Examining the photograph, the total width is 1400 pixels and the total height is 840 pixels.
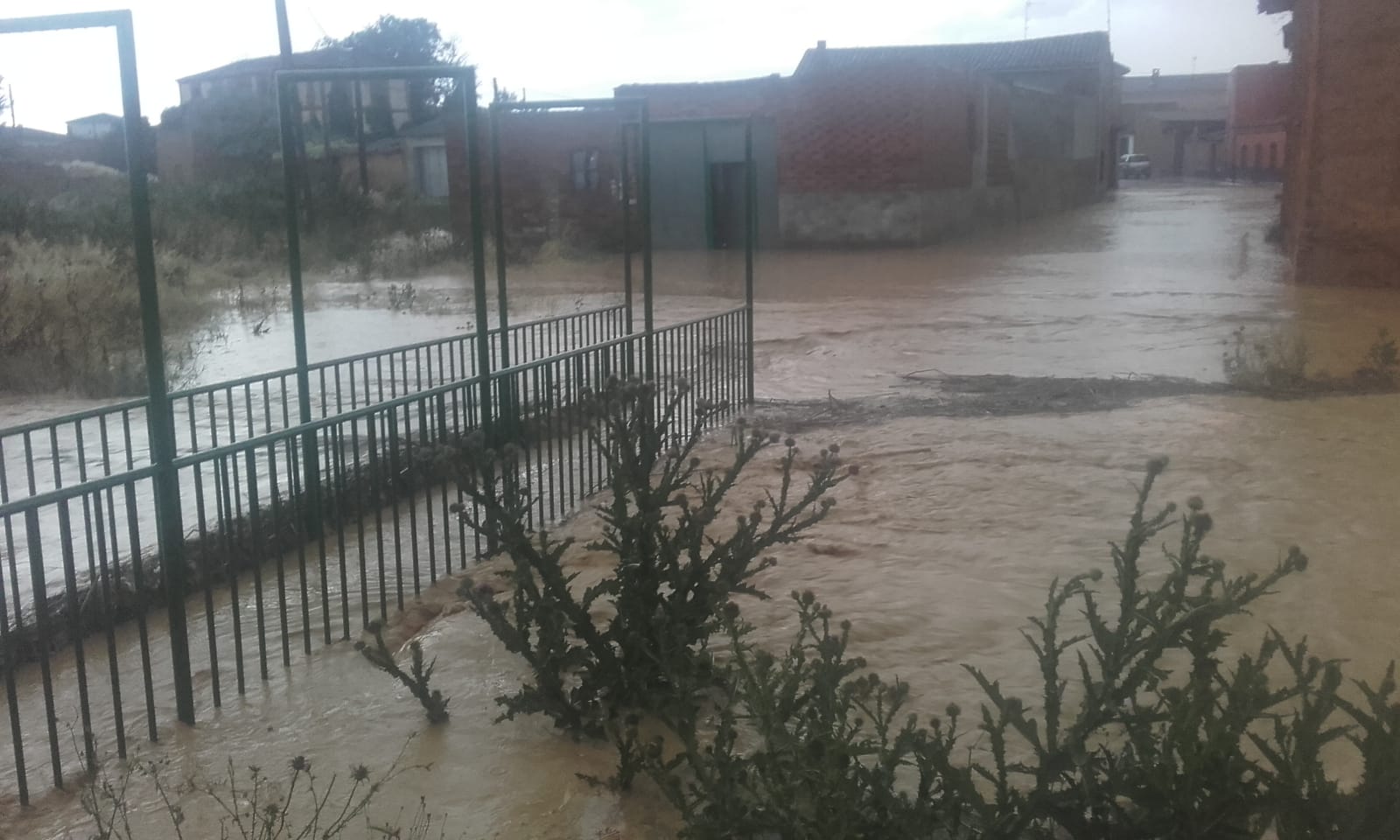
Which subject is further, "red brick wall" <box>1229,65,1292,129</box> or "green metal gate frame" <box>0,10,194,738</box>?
"red brick wall" <box>1229,65,1292,129</box>

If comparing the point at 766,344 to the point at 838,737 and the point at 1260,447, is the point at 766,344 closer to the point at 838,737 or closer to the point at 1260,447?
the point at 1260,447

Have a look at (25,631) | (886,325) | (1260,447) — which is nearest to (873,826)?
(25,631)

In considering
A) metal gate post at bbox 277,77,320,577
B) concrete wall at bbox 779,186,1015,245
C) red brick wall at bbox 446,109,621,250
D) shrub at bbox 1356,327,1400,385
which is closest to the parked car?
concrete wall at bbox 779,186,1015,245

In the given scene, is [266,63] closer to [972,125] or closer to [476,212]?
[972,125]

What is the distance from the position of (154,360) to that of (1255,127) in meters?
58.4

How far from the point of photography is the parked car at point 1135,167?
209 ft

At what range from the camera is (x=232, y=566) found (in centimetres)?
396

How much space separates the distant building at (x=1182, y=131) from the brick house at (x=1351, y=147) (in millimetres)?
50169

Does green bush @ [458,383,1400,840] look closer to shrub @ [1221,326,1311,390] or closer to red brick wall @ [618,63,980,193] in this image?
shrub @ [1221,326,1311,390]

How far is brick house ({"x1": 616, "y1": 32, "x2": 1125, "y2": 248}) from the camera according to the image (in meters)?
24.5

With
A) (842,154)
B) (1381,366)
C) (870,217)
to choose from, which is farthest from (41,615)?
(842,154)

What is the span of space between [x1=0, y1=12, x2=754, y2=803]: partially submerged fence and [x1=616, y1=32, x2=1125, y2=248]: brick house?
17.0 m

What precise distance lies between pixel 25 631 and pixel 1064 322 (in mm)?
11389

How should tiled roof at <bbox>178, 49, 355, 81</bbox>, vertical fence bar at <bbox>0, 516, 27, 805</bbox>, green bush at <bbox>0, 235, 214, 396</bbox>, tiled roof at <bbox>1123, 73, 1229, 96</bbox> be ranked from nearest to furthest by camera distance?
vertical fence bar at <bbox>0, 516, 27, 805</bbox> → green bush at <bbox>0, 235, 214, 396</bbox> → tiled roof at <bbox>178, 49, 355, 81</bbox> → tiled roof at <bbox>1123, 73, 1229, 96</bbox>
